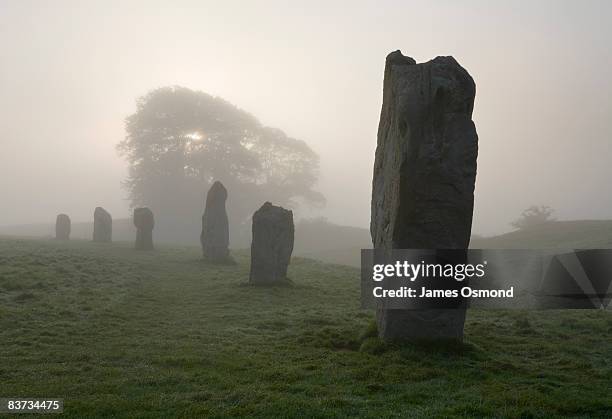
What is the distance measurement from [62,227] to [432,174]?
38.8 m

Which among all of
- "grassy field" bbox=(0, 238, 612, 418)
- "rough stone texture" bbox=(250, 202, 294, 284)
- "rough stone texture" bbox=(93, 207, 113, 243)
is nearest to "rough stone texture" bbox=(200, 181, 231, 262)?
"rough stone texture" bbox=(250, 202, 294, 284)

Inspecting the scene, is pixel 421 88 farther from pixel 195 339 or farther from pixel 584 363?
pixel 195 339

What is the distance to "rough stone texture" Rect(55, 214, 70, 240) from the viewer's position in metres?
40.6

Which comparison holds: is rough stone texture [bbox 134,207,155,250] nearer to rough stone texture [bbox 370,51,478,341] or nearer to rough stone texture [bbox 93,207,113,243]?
rough stone texture [bbox 93,207,113,243]

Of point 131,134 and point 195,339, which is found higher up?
point 131,134

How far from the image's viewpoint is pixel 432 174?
9.37 m

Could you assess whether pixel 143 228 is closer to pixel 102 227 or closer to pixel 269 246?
pixel 102 227

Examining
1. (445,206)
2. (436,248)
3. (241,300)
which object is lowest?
(241,300)

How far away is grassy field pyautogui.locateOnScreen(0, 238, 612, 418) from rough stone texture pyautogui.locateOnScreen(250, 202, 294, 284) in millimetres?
3325

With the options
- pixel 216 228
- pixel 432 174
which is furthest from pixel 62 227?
pixel 432 174

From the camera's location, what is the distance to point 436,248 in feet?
31.3

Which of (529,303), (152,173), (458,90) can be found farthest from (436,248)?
(152,173)

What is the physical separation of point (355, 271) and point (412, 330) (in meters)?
17.8

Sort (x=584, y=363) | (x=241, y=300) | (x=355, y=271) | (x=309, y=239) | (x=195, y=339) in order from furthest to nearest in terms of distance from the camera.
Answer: (x=309, y=239)
(x=355, y=271)
(x=241, y=300)
(x=195, y=339)
(x=584, y=363)
